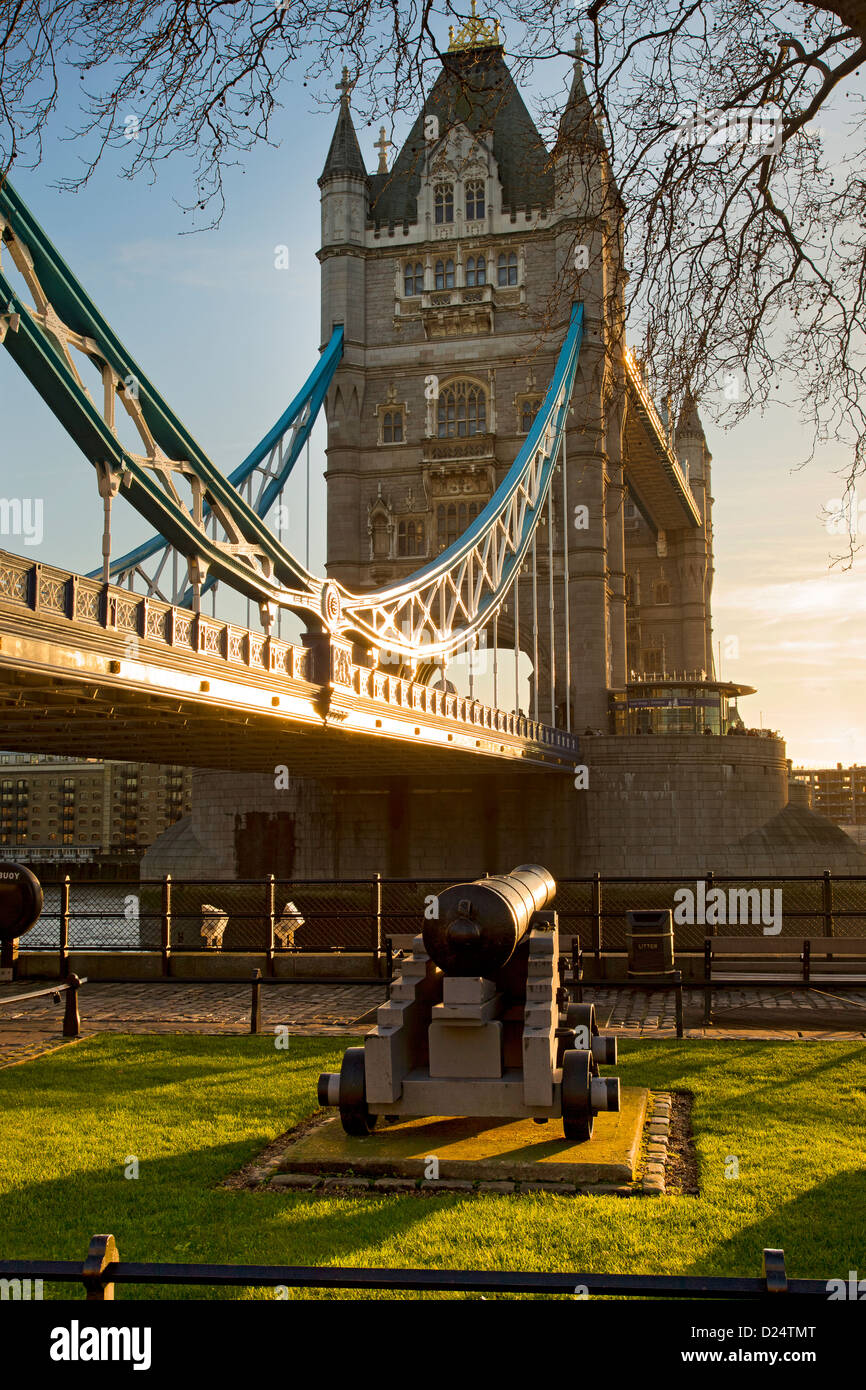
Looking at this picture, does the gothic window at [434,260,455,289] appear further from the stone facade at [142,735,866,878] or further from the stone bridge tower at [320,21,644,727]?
the stone facade at [142,735,866,878]

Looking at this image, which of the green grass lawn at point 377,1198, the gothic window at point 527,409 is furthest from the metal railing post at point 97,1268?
the gothic window at point 527,409

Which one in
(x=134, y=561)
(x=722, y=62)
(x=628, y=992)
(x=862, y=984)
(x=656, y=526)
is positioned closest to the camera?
(x=722, y=62)

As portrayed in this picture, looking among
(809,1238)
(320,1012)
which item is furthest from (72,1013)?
(809,1238)

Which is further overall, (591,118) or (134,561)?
(134,561)

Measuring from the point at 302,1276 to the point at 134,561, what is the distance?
3143 cm

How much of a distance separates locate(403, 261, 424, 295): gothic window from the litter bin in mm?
42907

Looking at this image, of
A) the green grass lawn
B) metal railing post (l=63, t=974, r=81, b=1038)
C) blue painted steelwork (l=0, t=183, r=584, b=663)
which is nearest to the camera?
the green grass lawn

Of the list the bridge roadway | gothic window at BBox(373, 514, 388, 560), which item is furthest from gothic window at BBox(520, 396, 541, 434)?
the bridge roadway

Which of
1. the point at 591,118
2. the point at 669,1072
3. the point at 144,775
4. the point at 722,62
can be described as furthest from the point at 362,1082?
the point at 144,775

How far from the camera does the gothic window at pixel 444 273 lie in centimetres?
5166

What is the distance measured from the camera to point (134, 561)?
32.7 meters

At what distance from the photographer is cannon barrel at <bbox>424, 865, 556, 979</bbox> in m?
6.74
